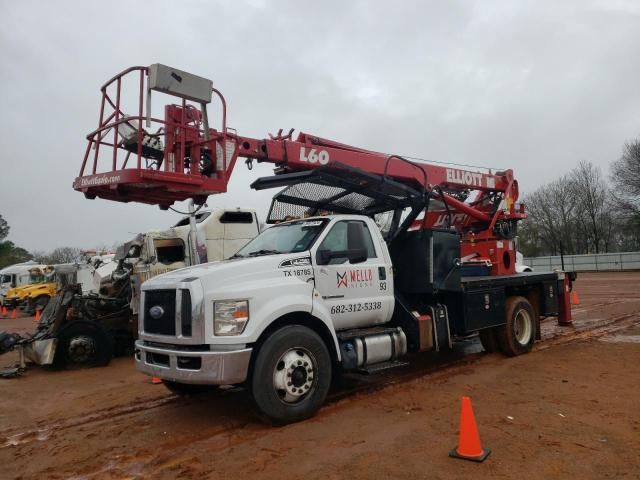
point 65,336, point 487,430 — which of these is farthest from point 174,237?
point 487,430

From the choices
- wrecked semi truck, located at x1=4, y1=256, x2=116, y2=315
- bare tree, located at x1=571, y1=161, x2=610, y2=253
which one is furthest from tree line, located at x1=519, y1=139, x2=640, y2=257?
wrecked semi truck, located at x1=4, y1=256, x2=116, y2=315

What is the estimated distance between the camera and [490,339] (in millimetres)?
8805

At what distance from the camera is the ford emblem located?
542cm

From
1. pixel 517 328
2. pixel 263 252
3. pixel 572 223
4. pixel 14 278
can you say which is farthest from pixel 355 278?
pixel 572 223

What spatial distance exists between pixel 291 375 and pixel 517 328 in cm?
537

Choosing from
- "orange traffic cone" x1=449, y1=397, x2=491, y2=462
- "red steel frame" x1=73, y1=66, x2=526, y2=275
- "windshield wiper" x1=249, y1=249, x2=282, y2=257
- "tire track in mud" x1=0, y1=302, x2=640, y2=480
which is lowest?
"tire track in mud" x1=0, y1=302, x2=640, y2=480

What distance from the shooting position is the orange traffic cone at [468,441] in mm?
4160

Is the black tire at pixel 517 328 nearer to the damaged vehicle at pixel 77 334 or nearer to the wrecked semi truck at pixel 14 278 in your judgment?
the damaged vehicle at pixel 77 334

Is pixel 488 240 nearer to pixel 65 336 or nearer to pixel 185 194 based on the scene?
pixel 185 194

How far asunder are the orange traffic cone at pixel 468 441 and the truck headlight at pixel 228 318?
88.5 inches

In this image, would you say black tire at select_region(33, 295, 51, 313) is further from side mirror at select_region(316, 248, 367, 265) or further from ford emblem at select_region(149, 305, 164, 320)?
side mirror at select_region(316, 248, 367, 265)

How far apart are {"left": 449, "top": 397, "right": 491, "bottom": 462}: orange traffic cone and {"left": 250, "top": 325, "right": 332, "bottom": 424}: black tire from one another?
1.71 m

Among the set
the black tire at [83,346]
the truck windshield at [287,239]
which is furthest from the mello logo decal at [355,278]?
the black tire at [83,346]

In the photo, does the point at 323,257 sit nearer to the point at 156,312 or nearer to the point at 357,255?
the point at 357,255
